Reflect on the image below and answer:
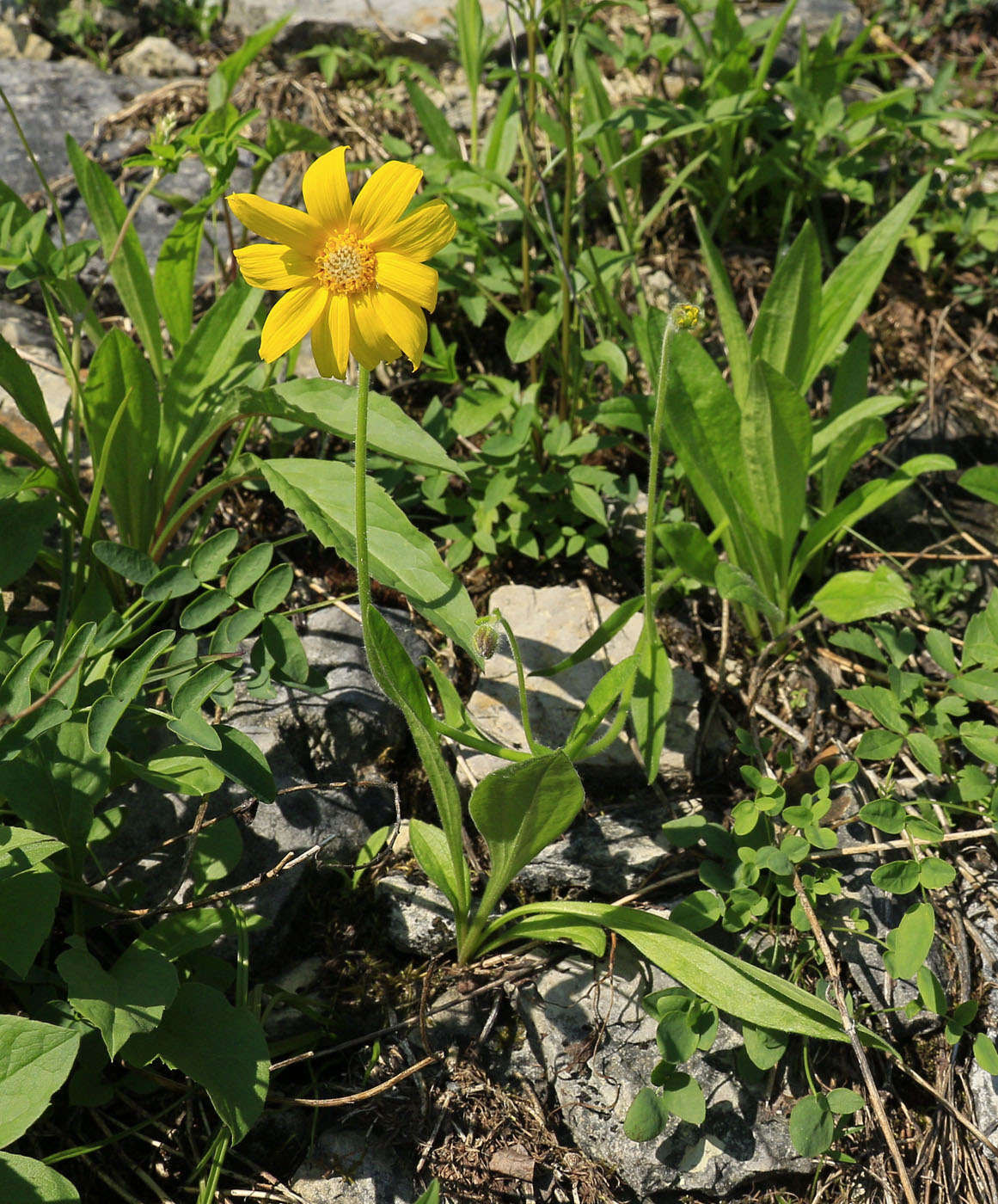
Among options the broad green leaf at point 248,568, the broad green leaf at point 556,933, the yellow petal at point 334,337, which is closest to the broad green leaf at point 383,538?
the broad green leaf at point 248,568

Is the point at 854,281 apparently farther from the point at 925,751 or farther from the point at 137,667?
the point at 137,667

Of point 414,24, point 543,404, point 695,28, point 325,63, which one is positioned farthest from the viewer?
point 414,24

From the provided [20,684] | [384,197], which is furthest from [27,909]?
[384,197]

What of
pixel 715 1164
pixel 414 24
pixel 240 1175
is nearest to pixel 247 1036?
pixel 240 1175

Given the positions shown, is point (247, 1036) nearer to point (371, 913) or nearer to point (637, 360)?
point (371, 913)

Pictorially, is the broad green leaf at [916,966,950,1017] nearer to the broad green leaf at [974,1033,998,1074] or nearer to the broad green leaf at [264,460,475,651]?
the broad green leaf at [974,1033,998,1074]

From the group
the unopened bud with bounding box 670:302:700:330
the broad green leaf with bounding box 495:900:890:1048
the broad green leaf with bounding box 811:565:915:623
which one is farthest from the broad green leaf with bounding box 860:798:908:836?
the unopened bud with bounding box 670:302:700:330
